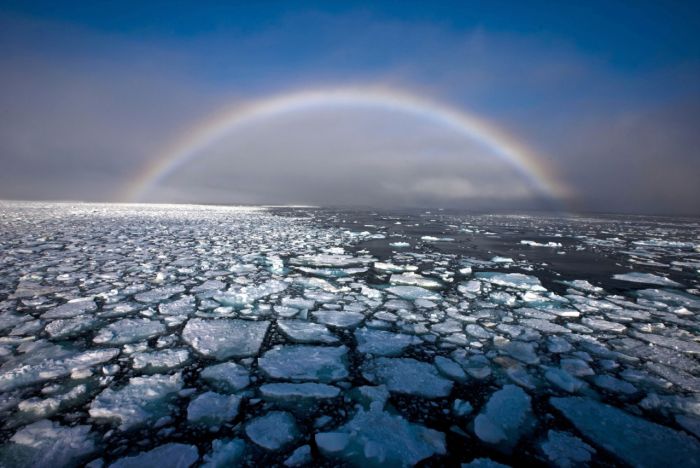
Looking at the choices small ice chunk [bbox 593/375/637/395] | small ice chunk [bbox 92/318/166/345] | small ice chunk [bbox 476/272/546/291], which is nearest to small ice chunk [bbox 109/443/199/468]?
small ice chunk [bbox 92/318/166/345]

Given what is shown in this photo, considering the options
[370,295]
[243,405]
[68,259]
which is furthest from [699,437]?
[68,259]

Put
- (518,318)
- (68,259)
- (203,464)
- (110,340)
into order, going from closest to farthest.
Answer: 1. (203,464)
2. (110,340)
3. (518,318)
4. (68,259)

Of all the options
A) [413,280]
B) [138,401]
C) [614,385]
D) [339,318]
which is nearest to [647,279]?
[413,280]

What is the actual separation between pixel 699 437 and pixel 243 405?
2.11 metres

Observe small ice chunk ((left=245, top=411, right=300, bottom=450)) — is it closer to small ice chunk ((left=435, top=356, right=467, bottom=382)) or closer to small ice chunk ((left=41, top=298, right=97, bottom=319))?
small ice chunk ((left=435, top=356, right=467, bottom=382))

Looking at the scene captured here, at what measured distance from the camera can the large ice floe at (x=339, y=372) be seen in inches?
50.5

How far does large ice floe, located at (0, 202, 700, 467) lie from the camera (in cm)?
128

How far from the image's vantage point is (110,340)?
2113 mm

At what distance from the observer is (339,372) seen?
1.85 meters

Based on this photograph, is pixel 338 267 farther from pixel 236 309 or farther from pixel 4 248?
pixel 4 248

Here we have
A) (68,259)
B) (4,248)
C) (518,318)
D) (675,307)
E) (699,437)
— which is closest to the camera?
(699,437)

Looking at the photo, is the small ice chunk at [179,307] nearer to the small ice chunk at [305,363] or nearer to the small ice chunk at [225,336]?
the small ice chunk at [225,336]

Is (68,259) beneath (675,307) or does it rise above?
above

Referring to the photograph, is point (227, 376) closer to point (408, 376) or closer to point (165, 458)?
point (165, 458)
